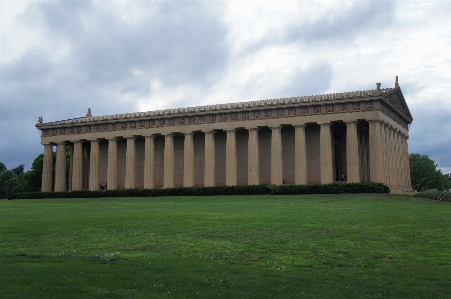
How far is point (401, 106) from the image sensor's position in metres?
63.2

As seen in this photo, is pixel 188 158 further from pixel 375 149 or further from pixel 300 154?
pixel 375 149

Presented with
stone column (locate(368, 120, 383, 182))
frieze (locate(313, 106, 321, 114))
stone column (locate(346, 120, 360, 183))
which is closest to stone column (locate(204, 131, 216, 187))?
frieze (locate(313, 106, 321, 114))

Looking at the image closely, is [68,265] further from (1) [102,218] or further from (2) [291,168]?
(2) [291,168]

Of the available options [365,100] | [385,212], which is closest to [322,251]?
[385,212]

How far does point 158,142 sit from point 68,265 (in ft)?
178

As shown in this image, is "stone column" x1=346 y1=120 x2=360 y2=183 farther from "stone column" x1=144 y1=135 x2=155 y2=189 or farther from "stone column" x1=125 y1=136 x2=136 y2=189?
"stone column" x1=125 y1=136 x2=136 y2=189

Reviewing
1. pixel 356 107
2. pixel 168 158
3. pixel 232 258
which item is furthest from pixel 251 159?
pixel 232 258

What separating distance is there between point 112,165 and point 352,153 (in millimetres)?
31781

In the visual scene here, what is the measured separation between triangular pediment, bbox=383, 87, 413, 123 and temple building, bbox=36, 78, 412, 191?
13 centimetres

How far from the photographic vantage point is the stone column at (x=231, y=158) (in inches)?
2334

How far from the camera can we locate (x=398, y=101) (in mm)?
61406

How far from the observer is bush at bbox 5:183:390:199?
1863 inches

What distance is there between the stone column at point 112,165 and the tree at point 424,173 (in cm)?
6344

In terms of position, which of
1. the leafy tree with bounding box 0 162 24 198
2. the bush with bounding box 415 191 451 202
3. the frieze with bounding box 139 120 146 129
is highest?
the frieze with bounding box 139 120 146 129
